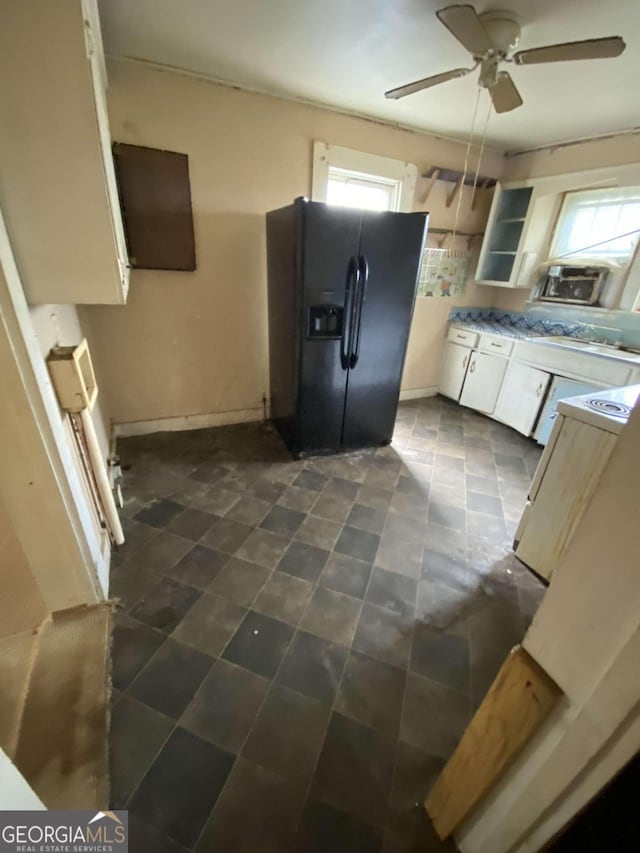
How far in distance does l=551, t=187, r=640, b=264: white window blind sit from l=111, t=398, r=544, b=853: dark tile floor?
2104 millimetres

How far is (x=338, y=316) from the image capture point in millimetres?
2330

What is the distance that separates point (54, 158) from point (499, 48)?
6.53ft

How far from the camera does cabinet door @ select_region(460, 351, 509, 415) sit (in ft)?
11.1

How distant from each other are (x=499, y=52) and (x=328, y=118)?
1.37 meters

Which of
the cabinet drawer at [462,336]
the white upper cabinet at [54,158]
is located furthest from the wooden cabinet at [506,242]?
the white upper cabinet at [54,158]

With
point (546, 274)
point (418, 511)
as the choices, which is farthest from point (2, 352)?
point (546, 274)

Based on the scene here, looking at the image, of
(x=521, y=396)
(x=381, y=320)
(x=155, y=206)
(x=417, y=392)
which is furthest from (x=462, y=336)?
(x=155, y=206)

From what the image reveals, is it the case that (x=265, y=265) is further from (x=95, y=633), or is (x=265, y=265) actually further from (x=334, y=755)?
(x=334, y=755)

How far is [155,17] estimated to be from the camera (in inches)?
66.4

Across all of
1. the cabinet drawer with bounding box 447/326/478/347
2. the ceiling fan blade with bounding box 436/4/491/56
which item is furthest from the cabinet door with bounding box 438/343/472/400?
the ceiling fan blade with bounding box 436/4/491/56

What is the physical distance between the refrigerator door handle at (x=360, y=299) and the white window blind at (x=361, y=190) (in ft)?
3.39

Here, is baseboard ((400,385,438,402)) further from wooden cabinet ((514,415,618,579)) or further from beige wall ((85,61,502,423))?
wooden cabinet ((514,415,618,579))

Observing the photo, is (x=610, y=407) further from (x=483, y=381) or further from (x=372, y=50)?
(x=372, y=50)

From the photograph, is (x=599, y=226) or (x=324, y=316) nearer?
(x=324, y=316)
